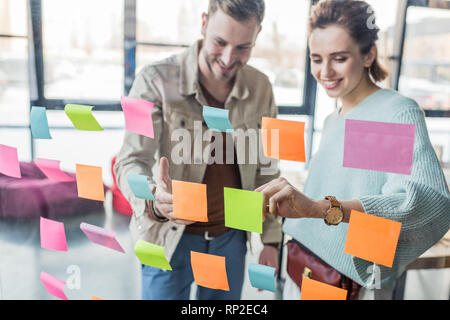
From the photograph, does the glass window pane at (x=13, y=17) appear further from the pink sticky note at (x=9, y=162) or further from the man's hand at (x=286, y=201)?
the man's hand at (x=286, y=201)

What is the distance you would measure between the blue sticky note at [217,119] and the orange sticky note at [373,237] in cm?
26

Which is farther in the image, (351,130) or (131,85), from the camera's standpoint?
(131,85)

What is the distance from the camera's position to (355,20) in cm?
57

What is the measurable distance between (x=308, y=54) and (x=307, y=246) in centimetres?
39

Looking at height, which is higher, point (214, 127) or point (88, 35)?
point (88, 35)

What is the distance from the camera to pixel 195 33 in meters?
0.67

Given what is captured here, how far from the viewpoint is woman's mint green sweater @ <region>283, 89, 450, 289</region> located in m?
0.57

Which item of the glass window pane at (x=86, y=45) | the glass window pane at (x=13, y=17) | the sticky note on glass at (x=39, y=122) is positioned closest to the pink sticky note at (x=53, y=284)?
the sticky note on glass at (x=39, y=122)

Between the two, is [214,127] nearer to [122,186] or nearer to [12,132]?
[122,186]

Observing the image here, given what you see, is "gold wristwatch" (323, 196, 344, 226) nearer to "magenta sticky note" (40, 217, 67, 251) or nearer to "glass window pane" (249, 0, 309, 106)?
"glass window pane" (249, 0, 309, 106)

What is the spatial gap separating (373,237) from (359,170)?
0.12 metres

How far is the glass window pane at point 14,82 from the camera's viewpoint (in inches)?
29.9

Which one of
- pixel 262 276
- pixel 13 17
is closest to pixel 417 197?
pixel 262 276
